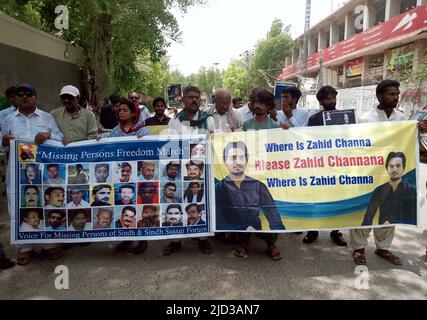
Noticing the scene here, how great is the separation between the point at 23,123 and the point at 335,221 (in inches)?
144

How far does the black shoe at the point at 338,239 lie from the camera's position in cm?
404

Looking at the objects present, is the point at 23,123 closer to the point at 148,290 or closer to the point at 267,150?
the point at 148,290

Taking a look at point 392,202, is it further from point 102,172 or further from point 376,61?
point 376,61

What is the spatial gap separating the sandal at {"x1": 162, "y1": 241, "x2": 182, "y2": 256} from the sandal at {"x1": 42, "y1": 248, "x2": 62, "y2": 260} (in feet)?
3.92

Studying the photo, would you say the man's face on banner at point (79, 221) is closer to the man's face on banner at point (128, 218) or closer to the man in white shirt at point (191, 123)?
the man's face on banner at point (128, 218)

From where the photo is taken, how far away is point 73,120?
3.89 meters

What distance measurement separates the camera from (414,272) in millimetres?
3334

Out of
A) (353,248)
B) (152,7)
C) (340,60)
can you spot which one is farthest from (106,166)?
(340,60)

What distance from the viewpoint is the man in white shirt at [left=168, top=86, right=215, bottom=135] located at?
377cm

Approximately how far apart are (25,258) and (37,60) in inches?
322

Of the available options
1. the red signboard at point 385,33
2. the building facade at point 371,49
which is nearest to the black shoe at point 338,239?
the building facade at point 371,49

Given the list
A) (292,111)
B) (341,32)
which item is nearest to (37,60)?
(292,111)

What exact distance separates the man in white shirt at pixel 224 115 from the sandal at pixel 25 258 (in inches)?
106

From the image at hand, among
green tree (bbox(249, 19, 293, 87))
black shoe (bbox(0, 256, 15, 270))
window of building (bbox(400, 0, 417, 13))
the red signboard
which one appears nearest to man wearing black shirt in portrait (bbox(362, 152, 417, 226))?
black shoe (bbox(0, 256, 15, 270))
